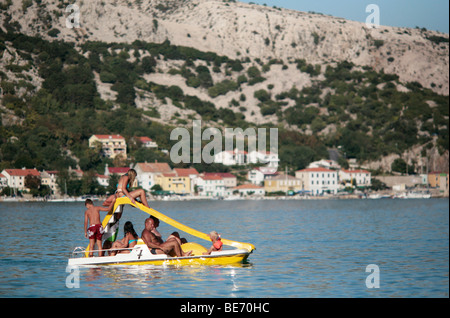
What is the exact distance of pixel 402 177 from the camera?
164000mm

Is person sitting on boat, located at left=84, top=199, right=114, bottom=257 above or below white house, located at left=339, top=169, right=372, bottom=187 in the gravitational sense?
below

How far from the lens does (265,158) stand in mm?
164250

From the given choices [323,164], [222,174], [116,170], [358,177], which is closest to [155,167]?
[116,170]

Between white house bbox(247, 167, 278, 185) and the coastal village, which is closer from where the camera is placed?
the coastal village

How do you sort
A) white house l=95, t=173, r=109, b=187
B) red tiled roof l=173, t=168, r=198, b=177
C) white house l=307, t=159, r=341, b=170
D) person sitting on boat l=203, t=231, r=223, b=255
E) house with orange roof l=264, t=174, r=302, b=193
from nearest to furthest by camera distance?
person sitting on boat l=203, t=231, r=223, b=255 < white house l=95, t=173, r=109, b=187 < red tiled roof l=173, t=168, r=198, b=177 < house with orange roof l=264, t=174, r=302, b=193 < white house l=307, t=159, r=341, b=170

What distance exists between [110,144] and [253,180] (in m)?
31.2

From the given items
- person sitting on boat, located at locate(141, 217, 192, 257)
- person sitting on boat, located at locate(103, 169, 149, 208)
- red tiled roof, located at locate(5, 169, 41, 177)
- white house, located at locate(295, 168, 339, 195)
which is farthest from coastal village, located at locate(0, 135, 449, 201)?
person sitting on boat, located at locate(141, 217, 192, 257)

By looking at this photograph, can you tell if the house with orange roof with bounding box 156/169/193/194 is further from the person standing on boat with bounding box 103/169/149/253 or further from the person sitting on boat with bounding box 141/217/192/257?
the person sitting on boat with bounding box 141/217/192/257

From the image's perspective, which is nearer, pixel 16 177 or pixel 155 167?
pixel 16 177

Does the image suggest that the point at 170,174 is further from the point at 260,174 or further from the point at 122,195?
the point at 122,195

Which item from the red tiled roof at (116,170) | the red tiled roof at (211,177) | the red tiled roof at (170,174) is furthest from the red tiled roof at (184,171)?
the red tiled roof at (116,170)

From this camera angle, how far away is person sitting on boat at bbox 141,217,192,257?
26945 millimetres
